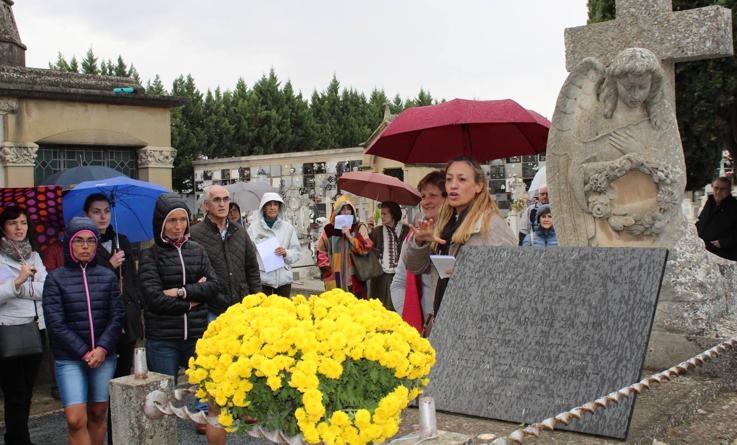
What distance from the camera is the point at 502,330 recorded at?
409 centimetres

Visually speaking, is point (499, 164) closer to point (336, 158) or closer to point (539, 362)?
point (336, 158)

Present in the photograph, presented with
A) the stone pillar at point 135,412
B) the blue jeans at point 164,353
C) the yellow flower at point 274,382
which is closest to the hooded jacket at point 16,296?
the blue jeans at point 164,353

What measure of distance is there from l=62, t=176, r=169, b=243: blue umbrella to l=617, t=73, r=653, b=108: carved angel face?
168 inches

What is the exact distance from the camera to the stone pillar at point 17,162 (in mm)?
10211

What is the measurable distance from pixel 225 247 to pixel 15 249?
1513 millimetres

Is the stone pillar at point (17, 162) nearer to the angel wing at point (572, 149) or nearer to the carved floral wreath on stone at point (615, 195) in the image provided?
the angel wing at point (572, 149)

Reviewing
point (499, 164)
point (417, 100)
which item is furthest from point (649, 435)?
point (417, 100)

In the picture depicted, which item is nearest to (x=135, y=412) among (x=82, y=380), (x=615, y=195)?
(x=82, y=380)

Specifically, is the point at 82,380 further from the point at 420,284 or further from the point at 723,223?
the point at 723,223

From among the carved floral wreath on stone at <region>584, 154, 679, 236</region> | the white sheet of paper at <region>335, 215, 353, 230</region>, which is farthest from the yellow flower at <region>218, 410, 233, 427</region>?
the white sheet of paper at <region>335, 215, 353, 230</region>

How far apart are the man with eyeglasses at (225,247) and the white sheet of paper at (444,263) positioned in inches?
76.4

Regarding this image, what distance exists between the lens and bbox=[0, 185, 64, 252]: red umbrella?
577 centimetres

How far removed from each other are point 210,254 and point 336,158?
1412 cm

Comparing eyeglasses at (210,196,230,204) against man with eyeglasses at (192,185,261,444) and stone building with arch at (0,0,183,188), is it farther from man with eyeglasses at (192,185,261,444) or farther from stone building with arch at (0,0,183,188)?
stone building with arch at (0,0,183,188)
